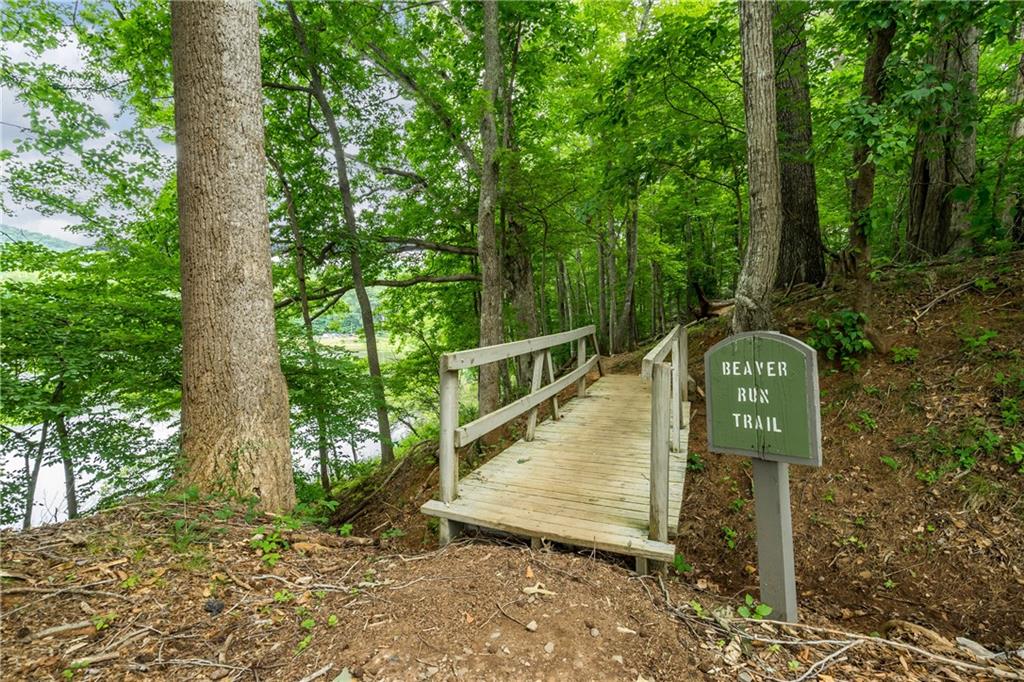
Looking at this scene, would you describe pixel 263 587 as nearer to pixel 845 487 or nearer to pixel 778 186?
pixel 845 487

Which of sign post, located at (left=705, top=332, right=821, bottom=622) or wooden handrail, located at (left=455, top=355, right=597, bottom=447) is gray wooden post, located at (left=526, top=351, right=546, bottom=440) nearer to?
wooden handrail, located at (left=455, top=355, right=597, bottom=447)

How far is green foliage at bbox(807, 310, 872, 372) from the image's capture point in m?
5.38

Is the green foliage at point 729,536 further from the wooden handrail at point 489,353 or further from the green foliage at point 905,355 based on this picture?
the green foliage at point 905,355

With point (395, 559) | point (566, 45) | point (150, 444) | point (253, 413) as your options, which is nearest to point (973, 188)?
point (566, 45)

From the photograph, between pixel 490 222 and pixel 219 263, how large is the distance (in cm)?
504

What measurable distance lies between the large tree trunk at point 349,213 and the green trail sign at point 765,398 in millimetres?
6570

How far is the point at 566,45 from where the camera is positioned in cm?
935

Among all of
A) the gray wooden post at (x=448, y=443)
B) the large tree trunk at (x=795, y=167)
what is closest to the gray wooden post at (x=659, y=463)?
the gray wooden post at (x=448, y=443)

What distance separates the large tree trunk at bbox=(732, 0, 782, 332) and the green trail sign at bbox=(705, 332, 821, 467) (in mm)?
2697

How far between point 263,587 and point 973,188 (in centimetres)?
909

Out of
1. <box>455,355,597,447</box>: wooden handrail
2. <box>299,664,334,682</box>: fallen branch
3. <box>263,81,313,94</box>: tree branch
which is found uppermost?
<box>263,81,313,94</box>: tree branch

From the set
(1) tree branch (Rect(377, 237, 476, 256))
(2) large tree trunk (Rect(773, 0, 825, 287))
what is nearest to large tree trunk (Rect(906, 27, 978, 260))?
(2) large tree trunk (Rect(773, 0, 825, 287))

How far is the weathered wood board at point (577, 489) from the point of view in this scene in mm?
3008

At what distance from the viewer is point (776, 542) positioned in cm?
256
